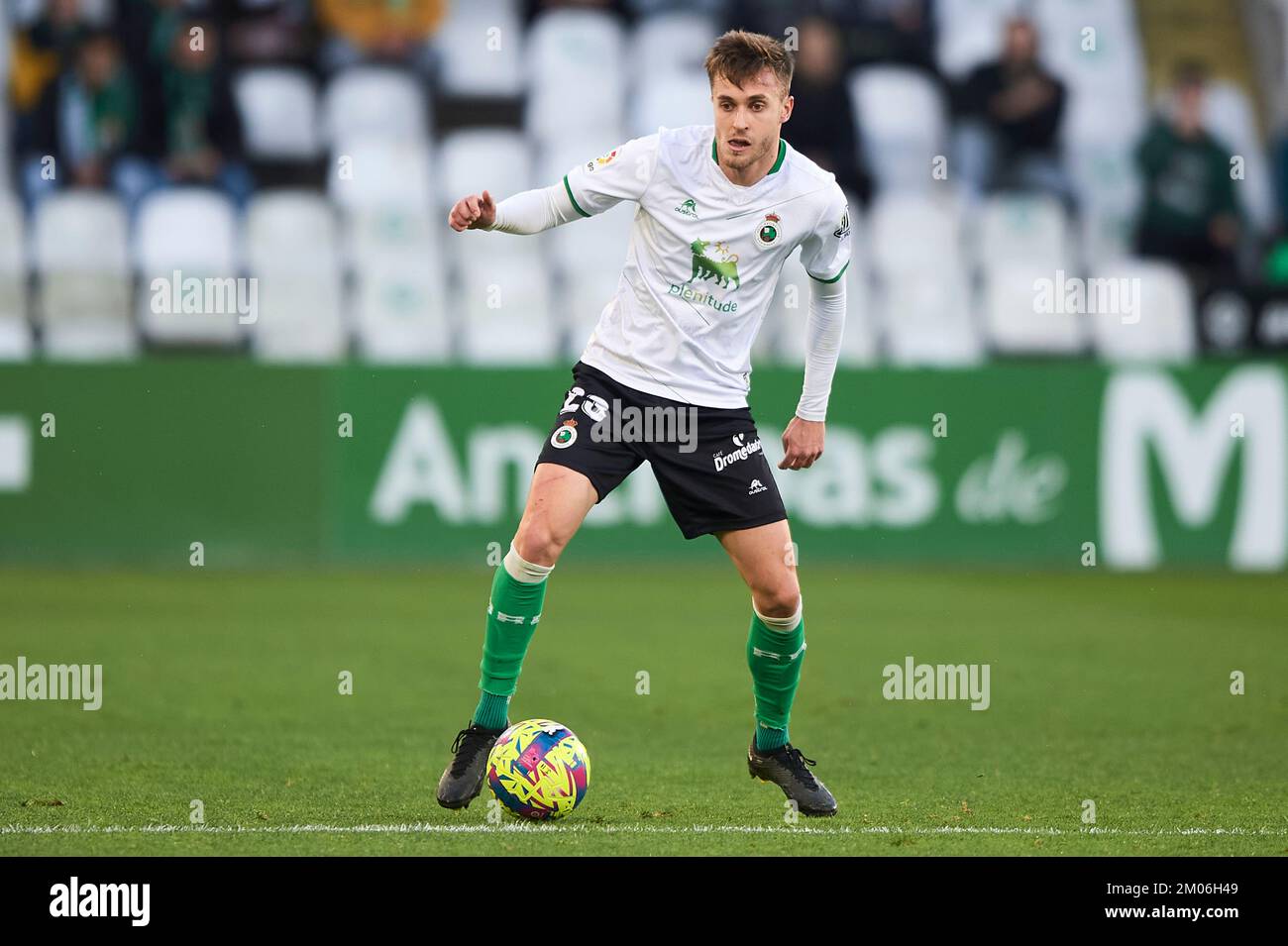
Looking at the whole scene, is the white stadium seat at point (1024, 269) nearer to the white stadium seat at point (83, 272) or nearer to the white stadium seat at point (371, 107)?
the white stadium seat at point (371, 107)

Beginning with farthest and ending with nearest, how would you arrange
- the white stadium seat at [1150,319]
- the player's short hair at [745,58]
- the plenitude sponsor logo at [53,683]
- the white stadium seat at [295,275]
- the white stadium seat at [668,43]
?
the white stadium seat at [668,43], the white stadium seat at [1150,319], the white stadium seat at [295,275], the plenitude sponsor logo at [53,683], the player's short hair at [745,58]

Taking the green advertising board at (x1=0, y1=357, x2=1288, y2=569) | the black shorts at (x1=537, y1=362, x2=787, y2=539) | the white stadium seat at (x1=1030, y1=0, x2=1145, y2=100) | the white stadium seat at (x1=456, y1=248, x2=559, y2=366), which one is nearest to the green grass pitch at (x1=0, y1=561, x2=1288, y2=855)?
the green advertising board at (x1=0, y1=357, x2=1288, y2=569)

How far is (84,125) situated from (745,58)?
1107 centimetres

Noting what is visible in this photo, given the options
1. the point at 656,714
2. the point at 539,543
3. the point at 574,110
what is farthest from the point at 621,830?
the point at 574,110

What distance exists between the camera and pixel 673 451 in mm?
6215

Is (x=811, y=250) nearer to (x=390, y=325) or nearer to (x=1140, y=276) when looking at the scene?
(x=390, y=325)

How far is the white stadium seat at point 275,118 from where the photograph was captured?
16.7 meters

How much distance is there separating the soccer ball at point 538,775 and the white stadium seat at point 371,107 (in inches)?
456

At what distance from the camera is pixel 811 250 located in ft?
20.9

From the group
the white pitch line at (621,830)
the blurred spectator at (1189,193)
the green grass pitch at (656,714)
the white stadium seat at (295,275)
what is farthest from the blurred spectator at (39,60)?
the white pitch line at (621,830)

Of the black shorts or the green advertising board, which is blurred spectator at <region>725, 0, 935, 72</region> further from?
the black shorts

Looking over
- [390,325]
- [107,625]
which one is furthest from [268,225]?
[107,625]

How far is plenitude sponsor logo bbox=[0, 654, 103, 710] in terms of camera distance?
856 centimetres

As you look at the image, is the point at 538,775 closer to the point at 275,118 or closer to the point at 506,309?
the point at 506,309
